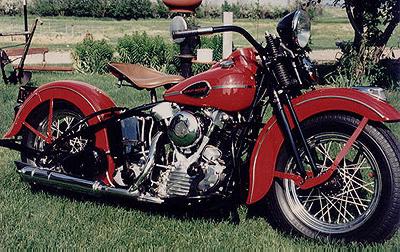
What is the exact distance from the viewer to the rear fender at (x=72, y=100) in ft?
15.1

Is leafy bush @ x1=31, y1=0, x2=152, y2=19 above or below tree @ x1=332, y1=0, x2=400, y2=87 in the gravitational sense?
below

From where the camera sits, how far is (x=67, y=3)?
33.0 m

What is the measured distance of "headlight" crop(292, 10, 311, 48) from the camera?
371 centimetres

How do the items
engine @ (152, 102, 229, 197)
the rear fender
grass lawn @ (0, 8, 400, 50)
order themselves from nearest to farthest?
1. engine @ (152, 102, 229, 197)
2. the rear fender
3. grass lawn @ (0, 8, 400, 50)

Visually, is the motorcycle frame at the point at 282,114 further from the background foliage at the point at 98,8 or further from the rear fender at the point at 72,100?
the background foliage at the point at 98,8

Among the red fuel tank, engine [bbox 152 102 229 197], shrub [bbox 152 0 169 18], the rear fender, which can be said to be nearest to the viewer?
the red fuel tank

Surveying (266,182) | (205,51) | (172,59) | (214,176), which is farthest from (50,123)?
(172,59)

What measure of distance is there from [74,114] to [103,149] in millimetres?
449

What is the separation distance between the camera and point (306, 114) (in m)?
3.77

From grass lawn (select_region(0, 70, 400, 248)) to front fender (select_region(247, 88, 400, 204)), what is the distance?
0.36 meters

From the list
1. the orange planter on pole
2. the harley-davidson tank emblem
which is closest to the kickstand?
the harley-davidson tank emblem

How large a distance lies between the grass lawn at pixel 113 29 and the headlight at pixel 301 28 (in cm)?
1929

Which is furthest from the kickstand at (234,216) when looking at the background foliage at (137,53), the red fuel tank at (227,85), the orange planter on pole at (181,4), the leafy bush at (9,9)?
the leafy bush at (9,9)

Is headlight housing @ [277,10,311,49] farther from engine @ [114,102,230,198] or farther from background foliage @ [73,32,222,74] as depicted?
background foliage @ [73,32,222,74]
